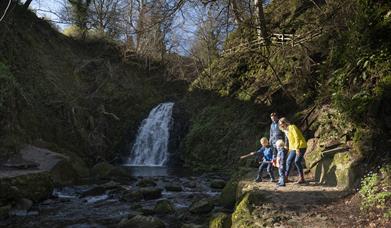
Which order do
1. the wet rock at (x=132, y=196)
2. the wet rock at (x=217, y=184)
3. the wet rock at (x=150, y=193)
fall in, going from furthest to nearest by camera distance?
the wet rock at (x=217, y=184)
the wet rock at (x=150, y=193)
the wet rock at (x=132, y=196)

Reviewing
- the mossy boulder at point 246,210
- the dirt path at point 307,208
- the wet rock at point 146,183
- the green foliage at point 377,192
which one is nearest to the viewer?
the green foliage at point 377,192

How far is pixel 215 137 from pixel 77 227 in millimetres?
10947

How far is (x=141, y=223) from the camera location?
8.65 meters

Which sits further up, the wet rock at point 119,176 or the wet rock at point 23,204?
the wet rock at point 119,176

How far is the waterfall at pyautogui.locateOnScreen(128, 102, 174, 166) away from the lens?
2202 centimetres

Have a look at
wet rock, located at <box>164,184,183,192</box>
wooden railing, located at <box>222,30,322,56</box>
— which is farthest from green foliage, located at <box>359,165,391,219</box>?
wooden railing, located at <box>222,30,322,56</box>

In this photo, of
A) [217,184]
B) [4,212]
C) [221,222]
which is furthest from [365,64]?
[4,212]

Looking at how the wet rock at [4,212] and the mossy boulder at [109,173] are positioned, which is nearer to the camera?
the wet rock at [4,212]

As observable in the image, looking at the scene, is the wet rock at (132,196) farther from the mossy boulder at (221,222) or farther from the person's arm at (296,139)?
the person's arm at (296,139)

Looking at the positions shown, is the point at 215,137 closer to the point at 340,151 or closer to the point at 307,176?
the point at 307,176

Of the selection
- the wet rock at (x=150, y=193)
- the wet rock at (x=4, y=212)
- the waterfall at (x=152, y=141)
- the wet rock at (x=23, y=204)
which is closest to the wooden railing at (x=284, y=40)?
the wet rock at (x=150, y=193)

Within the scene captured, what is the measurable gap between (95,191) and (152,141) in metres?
10.0

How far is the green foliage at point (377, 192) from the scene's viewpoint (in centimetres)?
627

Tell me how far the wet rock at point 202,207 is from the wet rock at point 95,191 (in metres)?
3.95
